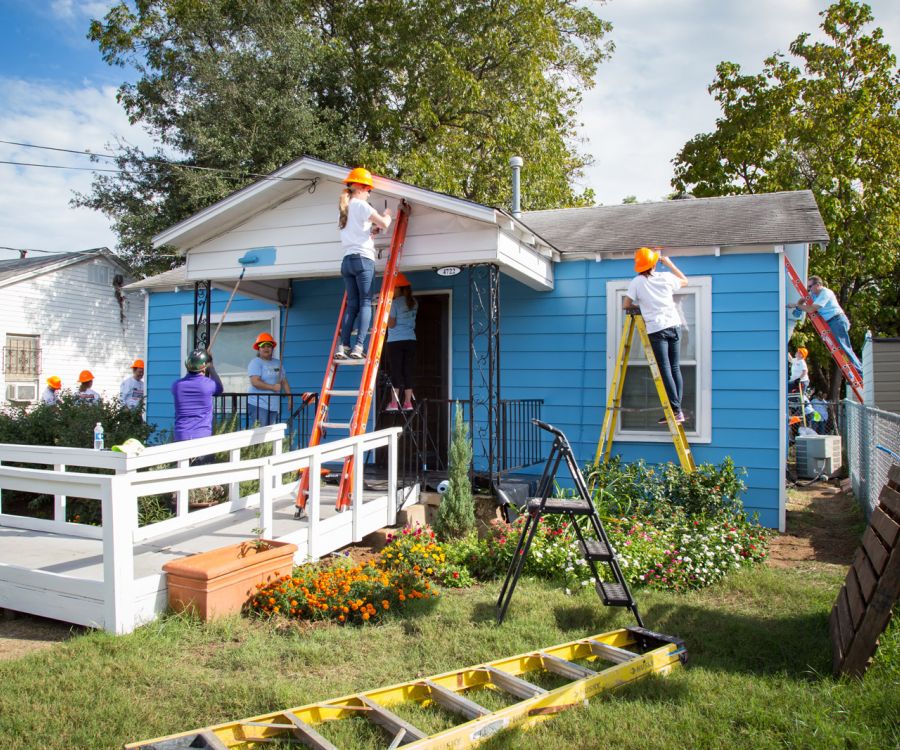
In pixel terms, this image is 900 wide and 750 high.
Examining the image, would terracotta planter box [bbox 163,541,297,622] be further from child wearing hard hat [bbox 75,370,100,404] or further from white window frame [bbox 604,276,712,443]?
child wearing hard hat [bbox 75,370,100,404]

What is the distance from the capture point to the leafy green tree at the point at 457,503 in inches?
246

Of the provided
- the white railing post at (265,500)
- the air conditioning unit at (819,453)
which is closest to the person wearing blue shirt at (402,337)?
the white railing post at (265,500)

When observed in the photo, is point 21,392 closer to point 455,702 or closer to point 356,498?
point 356,498

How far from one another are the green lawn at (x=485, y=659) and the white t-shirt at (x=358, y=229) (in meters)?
3.45

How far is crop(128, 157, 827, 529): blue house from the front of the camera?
7090mm

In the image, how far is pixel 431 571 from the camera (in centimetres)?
532

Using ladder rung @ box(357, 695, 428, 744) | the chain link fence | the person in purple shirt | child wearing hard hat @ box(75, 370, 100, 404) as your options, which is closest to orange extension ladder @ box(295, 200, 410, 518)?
the person in purple shirt

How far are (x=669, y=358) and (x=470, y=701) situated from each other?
468 centimetres

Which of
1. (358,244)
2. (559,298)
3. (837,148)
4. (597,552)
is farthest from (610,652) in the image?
(837,148)

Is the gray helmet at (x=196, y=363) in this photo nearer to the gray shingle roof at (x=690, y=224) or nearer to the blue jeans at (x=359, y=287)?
the blue jeans at (x=359, y=287)

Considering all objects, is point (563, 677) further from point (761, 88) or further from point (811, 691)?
point (761, 88)

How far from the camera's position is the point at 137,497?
4.32m

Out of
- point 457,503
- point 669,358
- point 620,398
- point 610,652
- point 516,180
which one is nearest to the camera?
point 610,652

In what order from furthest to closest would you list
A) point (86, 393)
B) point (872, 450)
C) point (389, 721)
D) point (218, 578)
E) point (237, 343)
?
point (86, 393)
point (237, 343)
point (872, 450)
point (218, 578)
point (389, 721)
